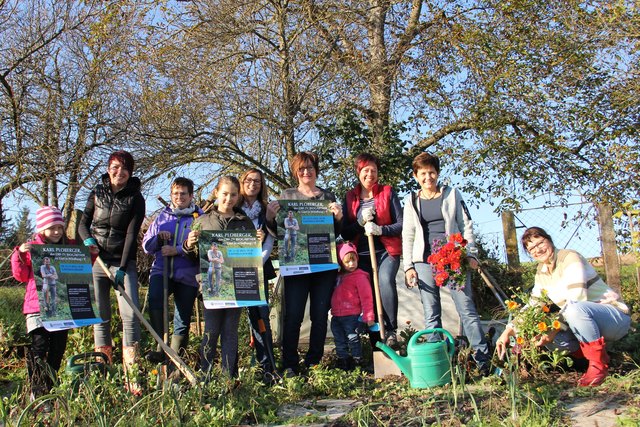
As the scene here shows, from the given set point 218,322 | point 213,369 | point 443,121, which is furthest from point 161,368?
point 443,121

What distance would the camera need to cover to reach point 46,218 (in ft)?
13.5

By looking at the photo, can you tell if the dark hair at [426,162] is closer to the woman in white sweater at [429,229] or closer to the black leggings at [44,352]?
the woman in white sweater at [429,229]

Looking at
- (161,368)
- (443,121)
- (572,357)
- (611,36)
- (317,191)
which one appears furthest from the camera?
(443,121)

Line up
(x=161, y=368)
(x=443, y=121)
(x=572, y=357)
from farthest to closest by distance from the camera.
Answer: (x=443, y=121), (x=572, y=357), (x=161, y=368)

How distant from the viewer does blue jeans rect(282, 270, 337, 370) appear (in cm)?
458

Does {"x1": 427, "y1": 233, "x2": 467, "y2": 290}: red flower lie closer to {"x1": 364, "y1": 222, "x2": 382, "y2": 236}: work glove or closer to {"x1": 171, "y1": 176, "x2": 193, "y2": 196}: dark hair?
{"x1": 364, "y1": 222, "x2": 382, "y2": 236}: work glove

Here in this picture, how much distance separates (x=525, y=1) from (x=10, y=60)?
21.7ft

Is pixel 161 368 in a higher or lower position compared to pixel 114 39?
lower

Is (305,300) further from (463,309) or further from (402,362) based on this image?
(463,309)

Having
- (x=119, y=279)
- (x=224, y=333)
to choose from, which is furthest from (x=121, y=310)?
(x=224, y=333)

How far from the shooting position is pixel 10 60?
7.32 meters

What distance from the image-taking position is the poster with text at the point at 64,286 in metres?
3.87

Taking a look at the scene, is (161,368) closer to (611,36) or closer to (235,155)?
(235,155)

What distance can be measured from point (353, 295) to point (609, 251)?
139 inches
